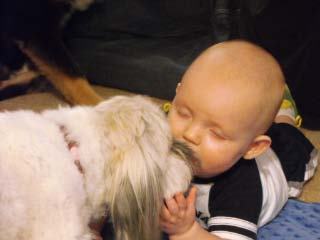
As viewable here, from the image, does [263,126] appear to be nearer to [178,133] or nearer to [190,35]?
[178,133]

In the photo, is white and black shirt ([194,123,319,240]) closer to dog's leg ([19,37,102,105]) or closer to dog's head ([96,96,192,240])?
dog's head ([96,96,192,240])

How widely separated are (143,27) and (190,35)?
0.19 meters

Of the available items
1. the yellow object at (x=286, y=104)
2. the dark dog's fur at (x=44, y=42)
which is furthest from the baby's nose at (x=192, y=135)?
the dark dog's fur at (x=44, y=42)

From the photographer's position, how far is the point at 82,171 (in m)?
0.80

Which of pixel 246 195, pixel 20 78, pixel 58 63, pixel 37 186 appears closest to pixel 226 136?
pixel 246 195

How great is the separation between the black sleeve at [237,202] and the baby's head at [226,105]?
44mm

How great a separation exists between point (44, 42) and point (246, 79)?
33.7 inches

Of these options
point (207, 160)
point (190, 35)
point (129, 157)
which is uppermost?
point (129, 157)

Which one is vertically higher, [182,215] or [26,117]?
[26,117]

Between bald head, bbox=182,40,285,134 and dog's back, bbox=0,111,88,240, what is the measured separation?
332mm

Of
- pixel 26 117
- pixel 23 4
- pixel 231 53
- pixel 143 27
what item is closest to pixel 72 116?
pixel 26 117

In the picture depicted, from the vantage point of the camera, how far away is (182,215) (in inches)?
37.4

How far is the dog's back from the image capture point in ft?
2.51

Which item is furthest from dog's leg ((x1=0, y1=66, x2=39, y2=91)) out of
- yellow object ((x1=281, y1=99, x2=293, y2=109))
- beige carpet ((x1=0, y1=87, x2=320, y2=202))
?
yellow object ((x1=281, y1=99, x2=293, y2=109))
